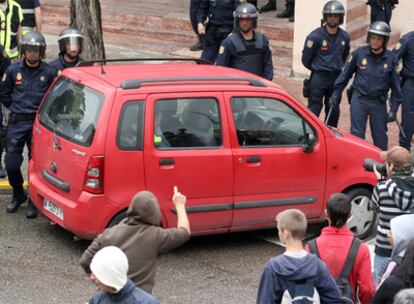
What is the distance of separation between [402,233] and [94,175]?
310 cm

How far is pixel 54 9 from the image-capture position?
1931 cm

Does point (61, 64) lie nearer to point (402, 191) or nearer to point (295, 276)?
Result: point (402, 191)

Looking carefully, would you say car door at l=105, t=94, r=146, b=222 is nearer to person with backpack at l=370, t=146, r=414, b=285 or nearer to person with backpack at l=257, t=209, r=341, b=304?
person with backpack at l=370, t=146, r=414, b=285

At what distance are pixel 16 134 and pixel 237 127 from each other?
2.40 metres

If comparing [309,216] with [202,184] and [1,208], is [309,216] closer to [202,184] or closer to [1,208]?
[202,184]

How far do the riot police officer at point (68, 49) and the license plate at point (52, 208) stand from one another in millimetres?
1773

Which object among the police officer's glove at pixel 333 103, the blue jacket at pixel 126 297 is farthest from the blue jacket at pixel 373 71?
the blue jacket at pixel 126 297

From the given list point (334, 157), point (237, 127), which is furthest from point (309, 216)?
point (237, 127)

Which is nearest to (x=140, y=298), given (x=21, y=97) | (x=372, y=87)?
(x=21, y=97)

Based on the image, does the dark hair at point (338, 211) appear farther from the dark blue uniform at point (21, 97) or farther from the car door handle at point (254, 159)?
the dark blue uniform at point (21, 97)

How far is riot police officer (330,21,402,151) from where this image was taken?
11.0 m

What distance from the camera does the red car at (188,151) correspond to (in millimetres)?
8422

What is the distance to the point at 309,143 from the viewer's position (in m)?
9.04

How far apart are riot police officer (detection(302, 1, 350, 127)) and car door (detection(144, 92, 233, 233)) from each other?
3499 mm
